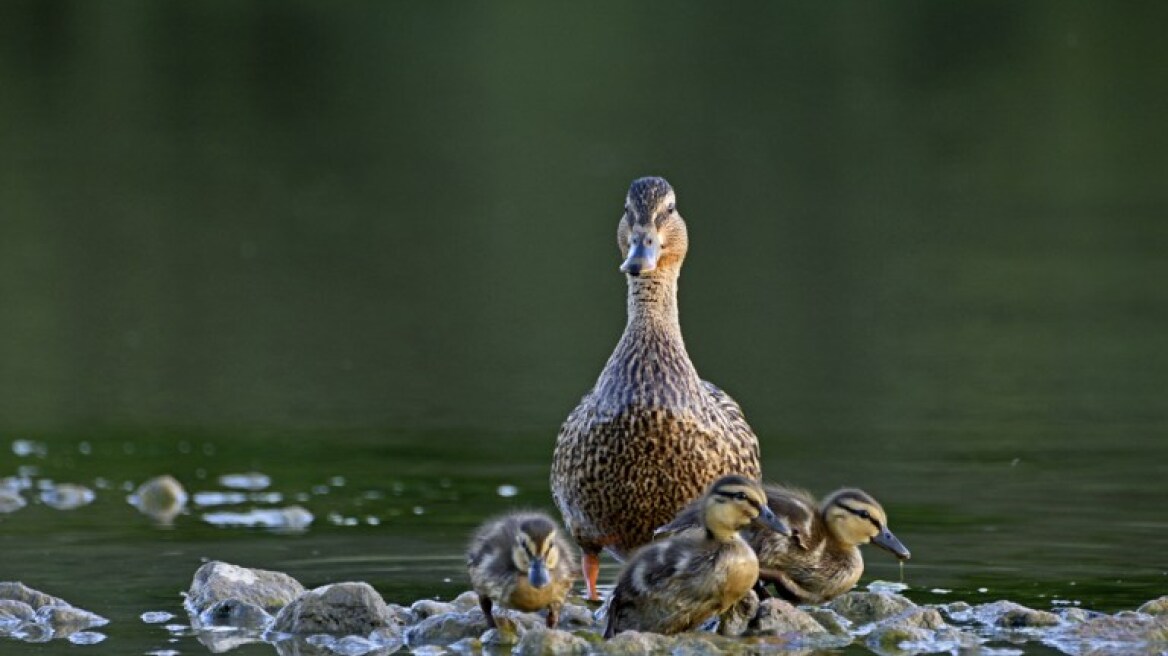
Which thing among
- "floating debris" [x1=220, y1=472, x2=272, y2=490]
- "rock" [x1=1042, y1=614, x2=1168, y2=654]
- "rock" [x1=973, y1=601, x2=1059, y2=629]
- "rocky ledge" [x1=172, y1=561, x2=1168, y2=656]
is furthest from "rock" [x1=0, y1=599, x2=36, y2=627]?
"floating debris" [x1=220, y1=472, x2=272, y2=490]

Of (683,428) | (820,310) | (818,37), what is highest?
(818,37)

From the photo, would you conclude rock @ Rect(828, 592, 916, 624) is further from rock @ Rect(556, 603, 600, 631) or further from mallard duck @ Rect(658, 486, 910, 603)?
rock @ Rect(556, 603, 600, 631)

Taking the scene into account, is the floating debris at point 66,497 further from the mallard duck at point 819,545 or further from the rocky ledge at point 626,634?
the mallard duck at point 819,545

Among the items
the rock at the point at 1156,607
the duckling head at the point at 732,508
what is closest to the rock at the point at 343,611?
the duckling head at the point at 732,508

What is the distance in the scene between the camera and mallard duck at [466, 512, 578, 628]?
8.48m

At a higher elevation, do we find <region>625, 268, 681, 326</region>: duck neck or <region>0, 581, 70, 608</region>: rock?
<region>625, 268, 681, 326</region>: duck neck

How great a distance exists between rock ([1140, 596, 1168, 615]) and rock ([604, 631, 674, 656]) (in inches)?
68.4

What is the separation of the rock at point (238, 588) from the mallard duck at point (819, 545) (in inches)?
60.3

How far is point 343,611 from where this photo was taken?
29.5 feet

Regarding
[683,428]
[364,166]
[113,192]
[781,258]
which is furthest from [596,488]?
[364,166]

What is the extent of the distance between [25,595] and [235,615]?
80 centimetres

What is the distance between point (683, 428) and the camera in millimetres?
9672

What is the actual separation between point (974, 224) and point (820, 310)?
22.0 feet

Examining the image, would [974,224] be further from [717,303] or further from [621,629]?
[621,629]
